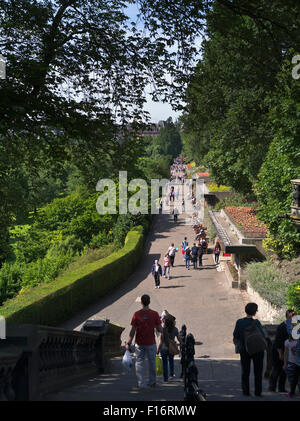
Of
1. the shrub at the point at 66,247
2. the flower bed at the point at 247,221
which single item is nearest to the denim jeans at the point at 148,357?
the flower bed at the point at 247,221

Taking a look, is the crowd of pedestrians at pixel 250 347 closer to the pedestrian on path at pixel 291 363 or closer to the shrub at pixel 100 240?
the pedestrian on path at pixel 291 363

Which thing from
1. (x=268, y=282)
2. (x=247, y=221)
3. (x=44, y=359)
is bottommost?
(x=268, y=282)

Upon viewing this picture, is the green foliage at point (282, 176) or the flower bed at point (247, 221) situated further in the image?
the flower bed at point (247, 221)

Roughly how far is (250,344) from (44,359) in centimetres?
284

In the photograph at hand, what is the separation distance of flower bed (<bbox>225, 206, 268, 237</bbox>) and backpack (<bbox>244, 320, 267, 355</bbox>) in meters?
17.7

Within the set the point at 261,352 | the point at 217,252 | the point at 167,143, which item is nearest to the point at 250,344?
the point at 261,352

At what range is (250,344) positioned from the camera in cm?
676

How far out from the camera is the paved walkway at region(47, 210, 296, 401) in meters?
7.15

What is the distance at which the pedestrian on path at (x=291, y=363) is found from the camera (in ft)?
24.6

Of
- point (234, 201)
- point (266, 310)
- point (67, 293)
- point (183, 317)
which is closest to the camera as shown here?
point (266, 310)

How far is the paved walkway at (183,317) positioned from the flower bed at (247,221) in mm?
3016

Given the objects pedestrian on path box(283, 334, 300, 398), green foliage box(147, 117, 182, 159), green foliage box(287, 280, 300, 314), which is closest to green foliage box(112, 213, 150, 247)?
green foliage box(287, 280, 300, 314)

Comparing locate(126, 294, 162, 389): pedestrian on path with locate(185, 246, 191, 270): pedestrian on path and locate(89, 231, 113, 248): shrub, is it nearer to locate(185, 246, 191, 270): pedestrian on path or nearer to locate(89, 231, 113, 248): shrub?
locate(185, 246, 191, 270): pedestrian on path

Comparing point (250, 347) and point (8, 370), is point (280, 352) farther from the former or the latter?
point (8, 370)
